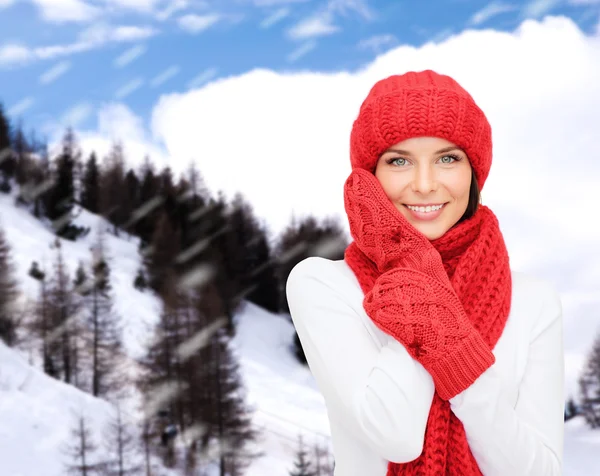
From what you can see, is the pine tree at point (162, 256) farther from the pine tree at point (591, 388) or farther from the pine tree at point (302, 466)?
the pine tree at point (591, 388)

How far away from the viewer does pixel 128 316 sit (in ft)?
119

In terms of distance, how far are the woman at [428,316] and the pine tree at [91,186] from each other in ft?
162

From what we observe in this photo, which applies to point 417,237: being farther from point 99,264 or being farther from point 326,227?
point 326,227

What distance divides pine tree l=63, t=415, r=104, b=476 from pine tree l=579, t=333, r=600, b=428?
51.9 feet

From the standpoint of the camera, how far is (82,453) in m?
24.0

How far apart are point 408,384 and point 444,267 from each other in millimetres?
571

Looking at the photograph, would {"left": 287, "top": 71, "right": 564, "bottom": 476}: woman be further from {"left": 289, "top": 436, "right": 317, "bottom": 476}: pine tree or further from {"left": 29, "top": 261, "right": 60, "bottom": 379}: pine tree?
{"left": 29, "top": 261, "right": 60, "bottom": 379}: pine tree

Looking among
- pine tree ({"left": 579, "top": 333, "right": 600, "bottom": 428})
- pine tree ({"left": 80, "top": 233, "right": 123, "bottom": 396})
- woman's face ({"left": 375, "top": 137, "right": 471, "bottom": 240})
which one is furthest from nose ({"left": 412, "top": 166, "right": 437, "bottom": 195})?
pine tree ({"left": 80, "top": 233, "right": 123, "bottom": 396})

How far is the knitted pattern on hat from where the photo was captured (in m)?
2.25

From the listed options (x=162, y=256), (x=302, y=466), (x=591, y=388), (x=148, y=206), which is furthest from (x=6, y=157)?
(x=591, y=388)

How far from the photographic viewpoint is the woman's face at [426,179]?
2570 mm

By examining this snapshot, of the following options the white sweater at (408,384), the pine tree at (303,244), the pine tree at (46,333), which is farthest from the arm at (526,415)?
the pine tree at (303,244)

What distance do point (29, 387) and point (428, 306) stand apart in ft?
88.1

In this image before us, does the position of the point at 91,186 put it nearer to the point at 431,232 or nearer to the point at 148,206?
the point at 148,206
